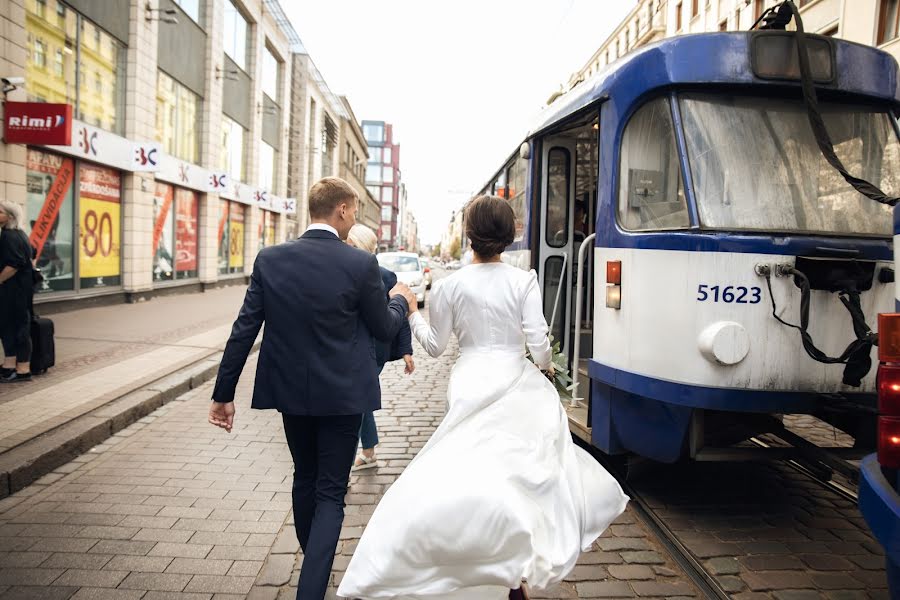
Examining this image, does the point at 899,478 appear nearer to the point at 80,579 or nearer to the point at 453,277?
the point at 453,277

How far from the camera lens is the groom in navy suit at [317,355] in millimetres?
2832

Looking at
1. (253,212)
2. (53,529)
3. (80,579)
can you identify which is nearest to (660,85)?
(80,579)

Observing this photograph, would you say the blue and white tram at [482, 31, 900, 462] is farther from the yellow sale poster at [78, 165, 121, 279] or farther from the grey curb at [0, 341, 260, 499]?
the yellow sale poster at [78, 165, 121, 279]

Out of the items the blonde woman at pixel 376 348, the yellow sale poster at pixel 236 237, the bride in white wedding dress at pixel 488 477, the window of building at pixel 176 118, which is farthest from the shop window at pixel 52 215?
the bride in white wedding dress at pixel 488 477

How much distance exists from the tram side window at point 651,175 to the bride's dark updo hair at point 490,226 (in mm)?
1302

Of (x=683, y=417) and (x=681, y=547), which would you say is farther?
(x=683, y=417)

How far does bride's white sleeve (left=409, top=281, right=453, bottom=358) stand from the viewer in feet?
10.6

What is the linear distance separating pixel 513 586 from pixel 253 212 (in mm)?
25345

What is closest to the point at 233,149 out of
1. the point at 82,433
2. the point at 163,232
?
the point at 163,232

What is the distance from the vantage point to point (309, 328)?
9.37 ft

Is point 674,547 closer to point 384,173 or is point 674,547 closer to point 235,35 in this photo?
point 235,35

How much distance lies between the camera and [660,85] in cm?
405

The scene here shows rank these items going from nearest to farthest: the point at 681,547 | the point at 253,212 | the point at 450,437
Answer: the point at 450,437 < the point at 681,547 < the point at 253,212

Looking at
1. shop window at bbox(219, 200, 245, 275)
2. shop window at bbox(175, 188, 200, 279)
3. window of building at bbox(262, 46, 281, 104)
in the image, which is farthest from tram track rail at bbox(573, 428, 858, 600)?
window of building at bbox(262, 46, 281, 104)
